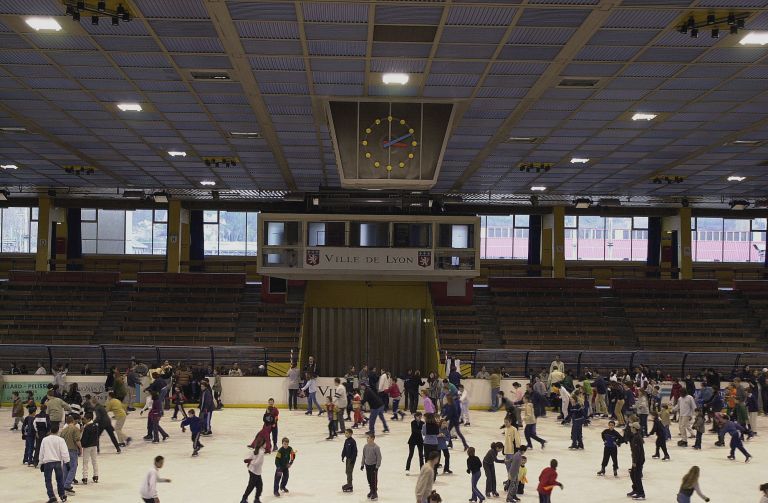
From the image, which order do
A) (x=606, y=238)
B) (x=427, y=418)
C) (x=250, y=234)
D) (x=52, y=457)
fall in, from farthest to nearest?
(x=606, y=238)
(x=250, y=234)
(x=427, y=418)
(x=52, y=457)

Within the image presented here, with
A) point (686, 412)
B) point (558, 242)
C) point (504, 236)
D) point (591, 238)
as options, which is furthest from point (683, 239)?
point (686, 412)

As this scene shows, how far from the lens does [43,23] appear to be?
47.8ft

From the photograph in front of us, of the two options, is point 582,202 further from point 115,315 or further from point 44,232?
point 44,232

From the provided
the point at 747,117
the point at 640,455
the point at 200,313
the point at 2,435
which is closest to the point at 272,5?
the point at 640,455

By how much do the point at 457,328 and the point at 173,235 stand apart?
584 inches

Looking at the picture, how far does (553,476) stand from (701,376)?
17.3m

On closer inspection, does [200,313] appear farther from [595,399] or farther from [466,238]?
[595,399]

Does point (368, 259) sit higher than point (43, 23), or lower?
lower

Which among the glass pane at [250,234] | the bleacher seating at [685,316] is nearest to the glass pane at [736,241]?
the bleacher seating at [685,316]

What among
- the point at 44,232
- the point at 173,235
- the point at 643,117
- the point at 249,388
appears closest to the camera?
the point at 643,117

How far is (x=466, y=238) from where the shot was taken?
26.3m

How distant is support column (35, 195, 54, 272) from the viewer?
132ft

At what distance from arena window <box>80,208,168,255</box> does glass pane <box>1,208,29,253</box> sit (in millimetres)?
3235

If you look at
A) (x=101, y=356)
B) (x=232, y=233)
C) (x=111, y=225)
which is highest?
(x=111, y=225)
